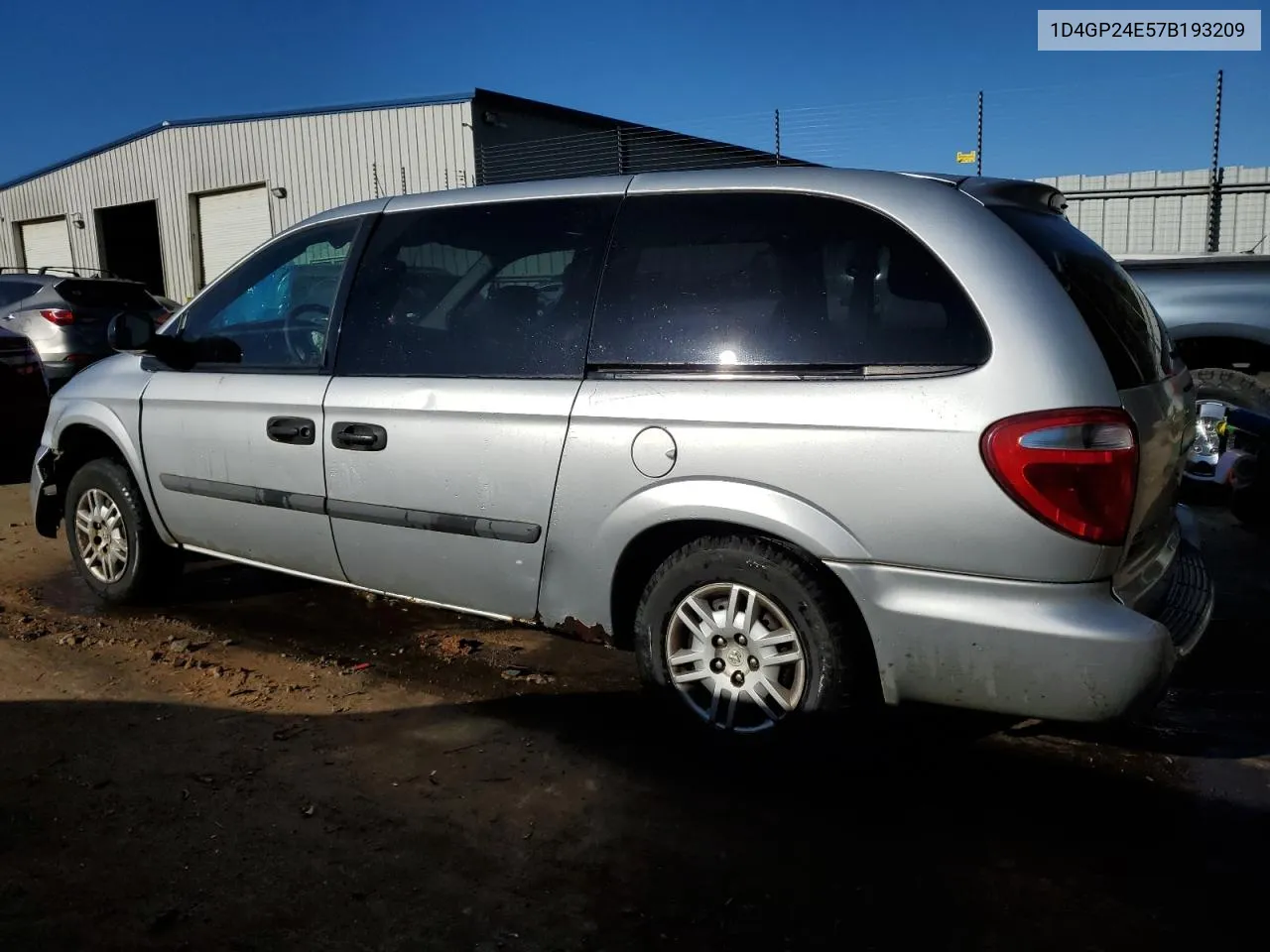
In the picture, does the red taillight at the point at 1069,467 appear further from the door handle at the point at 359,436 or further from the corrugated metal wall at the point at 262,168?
the corrugated metal wall at the point at 262,168

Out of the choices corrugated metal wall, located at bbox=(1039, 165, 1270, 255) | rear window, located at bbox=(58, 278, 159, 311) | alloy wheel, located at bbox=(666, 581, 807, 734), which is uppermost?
corrugated metal wall, located at bbox=(1039, 165, 1270, 255)

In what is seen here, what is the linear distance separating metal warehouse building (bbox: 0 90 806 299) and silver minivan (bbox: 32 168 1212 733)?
414 inches

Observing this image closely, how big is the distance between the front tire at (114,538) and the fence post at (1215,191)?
32.9 ft

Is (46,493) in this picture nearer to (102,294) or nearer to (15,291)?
(102,294)

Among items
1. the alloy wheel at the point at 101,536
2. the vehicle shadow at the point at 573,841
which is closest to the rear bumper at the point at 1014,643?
the vehicle shadow at the point at 573,841

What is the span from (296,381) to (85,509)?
1.76 metres

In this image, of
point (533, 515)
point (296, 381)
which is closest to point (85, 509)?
point (296, 381)

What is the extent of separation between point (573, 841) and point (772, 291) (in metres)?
1.66

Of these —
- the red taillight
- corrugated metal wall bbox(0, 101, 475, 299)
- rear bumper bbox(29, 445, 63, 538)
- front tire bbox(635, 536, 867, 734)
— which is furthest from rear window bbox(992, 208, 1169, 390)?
corrugated metal wall bbox(0, 101, 475, 299)

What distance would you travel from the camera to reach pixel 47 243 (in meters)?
26.9

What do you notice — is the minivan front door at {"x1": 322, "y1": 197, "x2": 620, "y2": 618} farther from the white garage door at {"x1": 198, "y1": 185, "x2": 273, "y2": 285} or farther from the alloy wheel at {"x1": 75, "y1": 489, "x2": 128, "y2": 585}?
the white garage door at {"x1": 198, "y1": 185, "x2": 273, "y2": 285}

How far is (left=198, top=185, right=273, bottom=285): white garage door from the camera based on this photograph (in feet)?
69.6

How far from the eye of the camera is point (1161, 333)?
3.37 metres

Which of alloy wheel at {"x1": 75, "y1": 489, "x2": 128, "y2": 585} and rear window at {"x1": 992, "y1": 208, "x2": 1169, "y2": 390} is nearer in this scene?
rear window at {"x1": 992, "y1": 208, "x2": 1169, "y2": 390}
